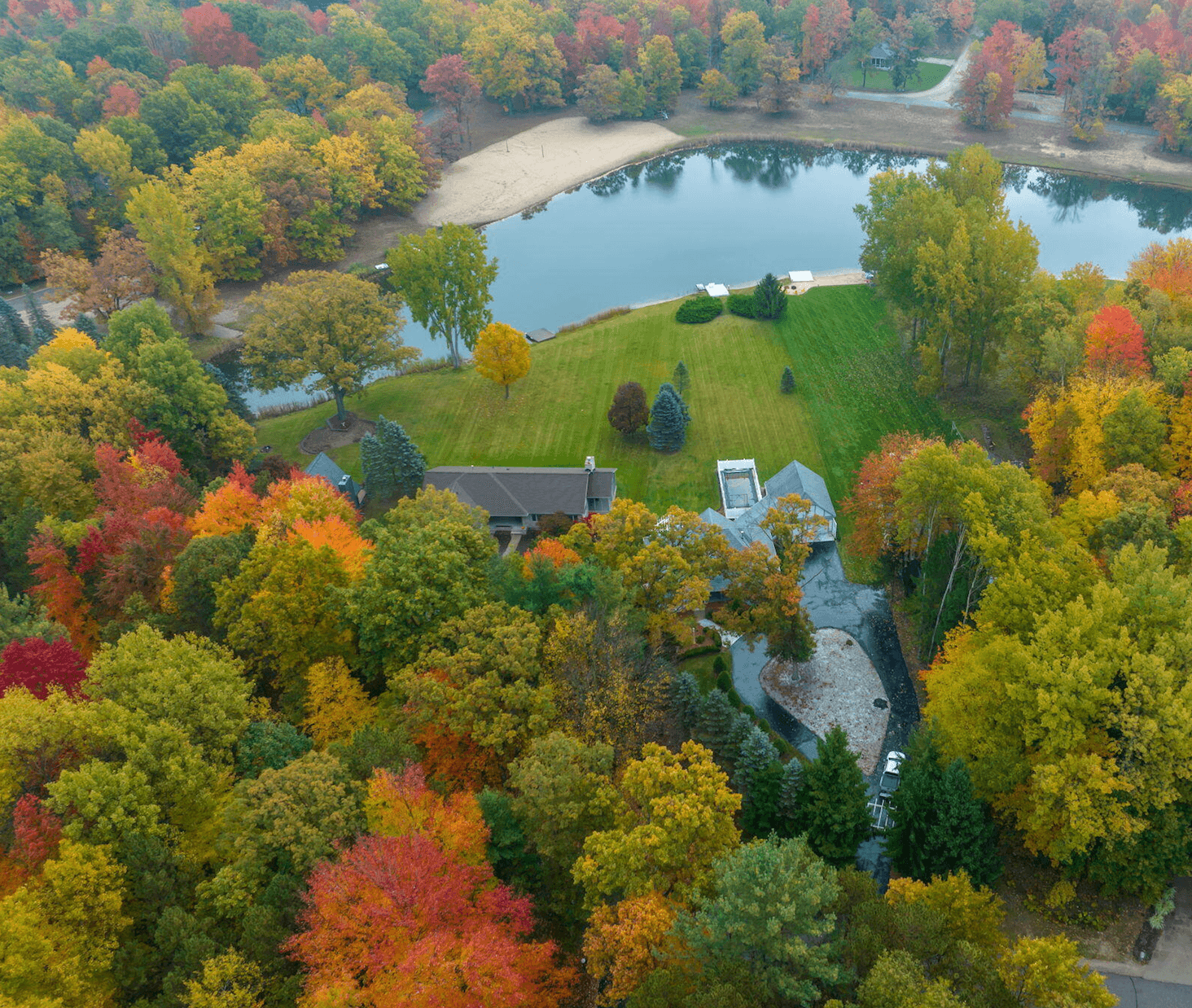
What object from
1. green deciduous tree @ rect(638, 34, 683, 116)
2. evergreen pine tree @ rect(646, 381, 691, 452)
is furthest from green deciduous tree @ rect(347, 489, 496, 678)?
green deciduous tree @ rect(638, 34, 683, 116)

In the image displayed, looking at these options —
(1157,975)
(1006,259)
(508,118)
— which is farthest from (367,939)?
(508,118)

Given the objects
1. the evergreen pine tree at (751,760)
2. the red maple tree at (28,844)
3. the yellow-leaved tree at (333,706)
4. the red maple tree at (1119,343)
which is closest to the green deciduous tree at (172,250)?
the yellow-leaved tree at (333,706)

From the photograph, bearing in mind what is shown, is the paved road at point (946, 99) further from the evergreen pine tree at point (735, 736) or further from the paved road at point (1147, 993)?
the paved road at point (1147, 993)

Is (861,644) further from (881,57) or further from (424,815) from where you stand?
(881,57)

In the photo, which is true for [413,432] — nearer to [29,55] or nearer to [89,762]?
[89,762]

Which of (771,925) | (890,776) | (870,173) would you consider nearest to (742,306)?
(870,173)

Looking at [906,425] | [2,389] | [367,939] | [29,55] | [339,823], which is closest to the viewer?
[367,939]
